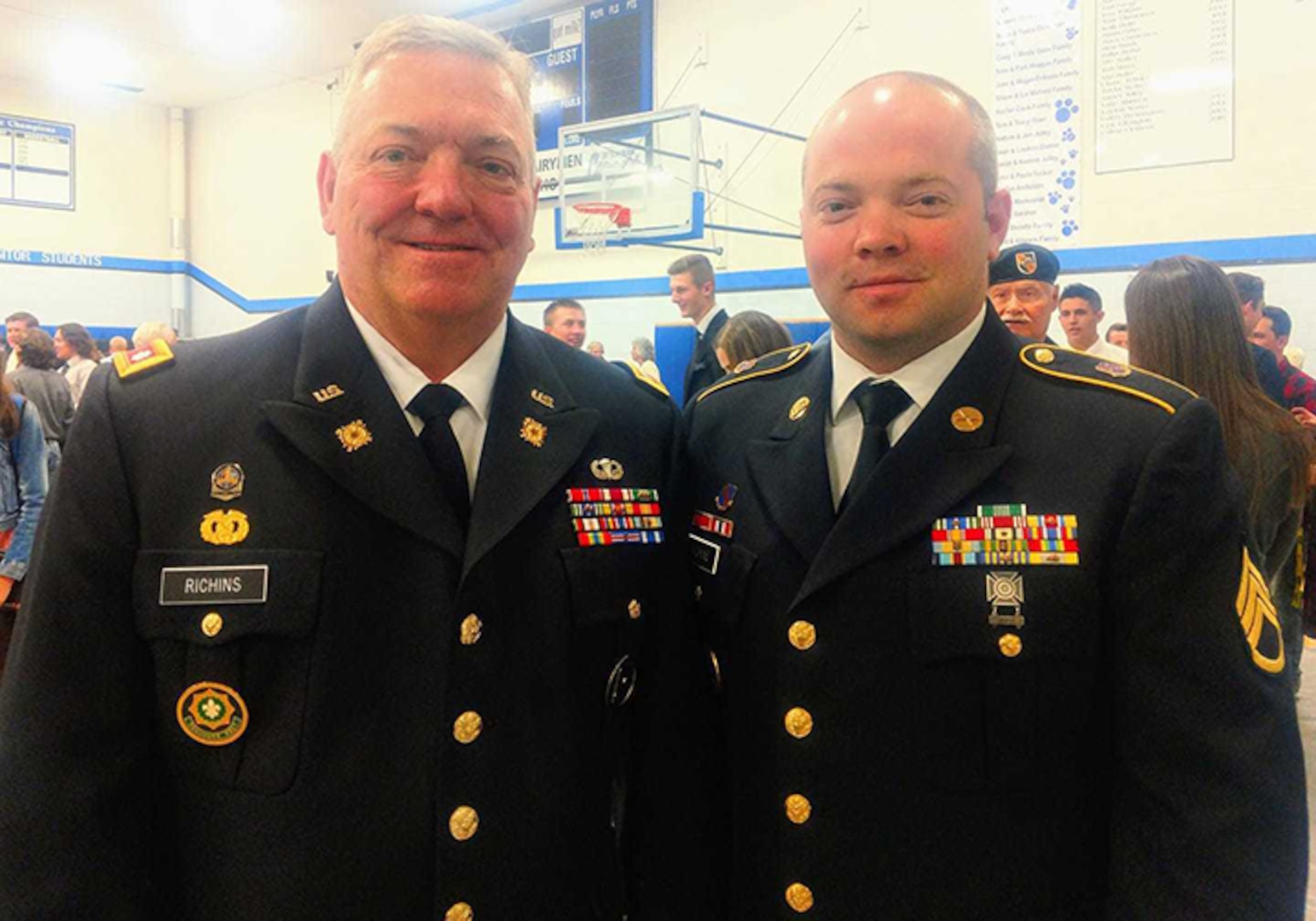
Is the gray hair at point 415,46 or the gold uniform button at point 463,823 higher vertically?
the gray hair at point 415,46

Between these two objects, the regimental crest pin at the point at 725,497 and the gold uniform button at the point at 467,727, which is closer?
the gold uniform button at the point at 467,727

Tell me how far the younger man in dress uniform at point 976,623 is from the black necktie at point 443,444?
42 centimetres

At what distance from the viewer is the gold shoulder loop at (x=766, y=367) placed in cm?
167

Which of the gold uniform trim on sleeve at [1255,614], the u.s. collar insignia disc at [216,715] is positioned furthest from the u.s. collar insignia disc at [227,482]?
the gold uniform trim on sleeve at [1255,614]

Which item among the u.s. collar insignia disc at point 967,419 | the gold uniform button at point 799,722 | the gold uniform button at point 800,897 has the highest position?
the u.s. collar insignia disc at point 967,419

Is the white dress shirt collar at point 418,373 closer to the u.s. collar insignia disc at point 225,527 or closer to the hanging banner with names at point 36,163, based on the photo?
the u.s. collar insignia disc at point 225,527

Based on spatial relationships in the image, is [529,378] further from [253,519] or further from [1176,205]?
[1176,205]

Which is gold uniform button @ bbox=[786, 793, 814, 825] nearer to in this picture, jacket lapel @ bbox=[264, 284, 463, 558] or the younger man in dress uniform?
the younger man in dress uniform

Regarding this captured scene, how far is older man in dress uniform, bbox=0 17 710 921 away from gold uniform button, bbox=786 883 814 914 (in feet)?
0.88

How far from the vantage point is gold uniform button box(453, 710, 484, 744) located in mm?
1239

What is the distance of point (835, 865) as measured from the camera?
4.32ft

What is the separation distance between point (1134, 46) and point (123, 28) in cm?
976

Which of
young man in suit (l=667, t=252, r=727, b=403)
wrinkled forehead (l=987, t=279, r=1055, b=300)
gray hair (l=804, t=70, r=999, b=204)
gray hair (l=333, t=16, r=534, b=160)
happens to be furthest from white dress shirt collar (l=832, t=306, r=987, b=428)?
young man in suit (l=667, t=252, r=727, b=403)

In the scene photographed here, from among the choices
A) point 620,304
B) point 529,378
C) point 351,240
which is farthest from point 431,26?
point 620,304
